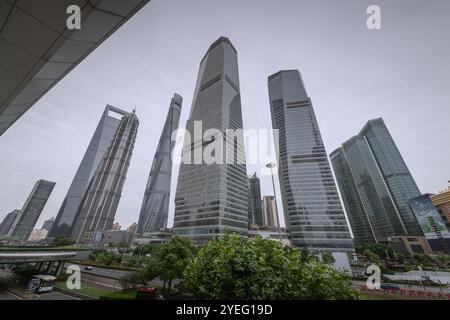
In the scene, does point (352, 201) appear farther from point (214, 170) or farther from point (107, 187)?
point (107, 187)

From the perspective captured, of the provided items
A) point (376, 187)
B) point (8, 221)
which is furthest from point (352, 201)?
point (8, 221)

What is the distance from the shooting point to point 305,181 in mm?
84438

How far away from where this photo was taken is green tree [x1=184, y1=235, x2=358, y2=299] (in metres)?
6.19

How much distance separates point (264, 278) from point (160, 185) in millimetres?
182852

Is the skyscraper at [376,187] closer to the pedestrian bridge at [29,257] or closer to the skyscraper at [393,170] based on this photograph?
the skyscraper at [393,170]

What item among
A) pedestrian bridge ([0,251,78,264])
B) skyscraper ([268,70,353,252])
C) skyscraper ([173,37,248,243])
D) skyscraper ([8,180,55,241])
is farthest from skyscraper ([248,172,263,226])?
skyscraper ([8,180,55,241])

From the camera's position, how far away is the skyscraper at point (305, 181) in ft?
238

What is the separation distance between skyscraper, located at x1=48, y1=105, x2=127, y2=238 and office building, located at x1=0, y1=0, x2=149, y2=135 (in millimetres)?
170118

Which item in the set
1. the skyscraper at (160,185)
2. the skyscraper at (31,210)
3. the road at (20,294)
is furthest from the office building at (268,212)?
the skyscraper at (31,210)

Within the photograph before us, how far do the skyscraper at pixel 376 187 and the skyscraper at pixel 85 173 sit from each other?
199134 mm

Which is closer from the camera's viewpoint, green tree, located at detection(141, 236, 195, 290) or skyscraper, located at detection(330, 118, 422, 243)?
green tree, located at detection(141, 236, 195, 290)

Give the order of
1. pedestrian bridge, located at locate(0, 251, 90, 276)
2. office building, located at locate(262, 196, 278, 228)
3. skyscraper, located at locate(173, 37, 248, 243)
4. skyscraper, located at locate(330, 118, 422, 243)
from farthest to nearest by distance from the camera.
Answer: office building, located at locate(262, 196, 278, 228)
skyscraper, located at locate(330, 118, 422, 243)
skyscraper, located at locate(173, 37, 248, 243)
pedestrian bridge, located at locate(0, 251, 90, 276)

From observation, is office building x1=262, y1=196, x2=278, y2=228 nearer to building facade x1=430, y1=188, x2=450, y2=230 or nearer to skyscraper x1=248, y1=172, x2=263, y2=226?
skyscraper x1=248, y1=172, x2=263, y2=226
